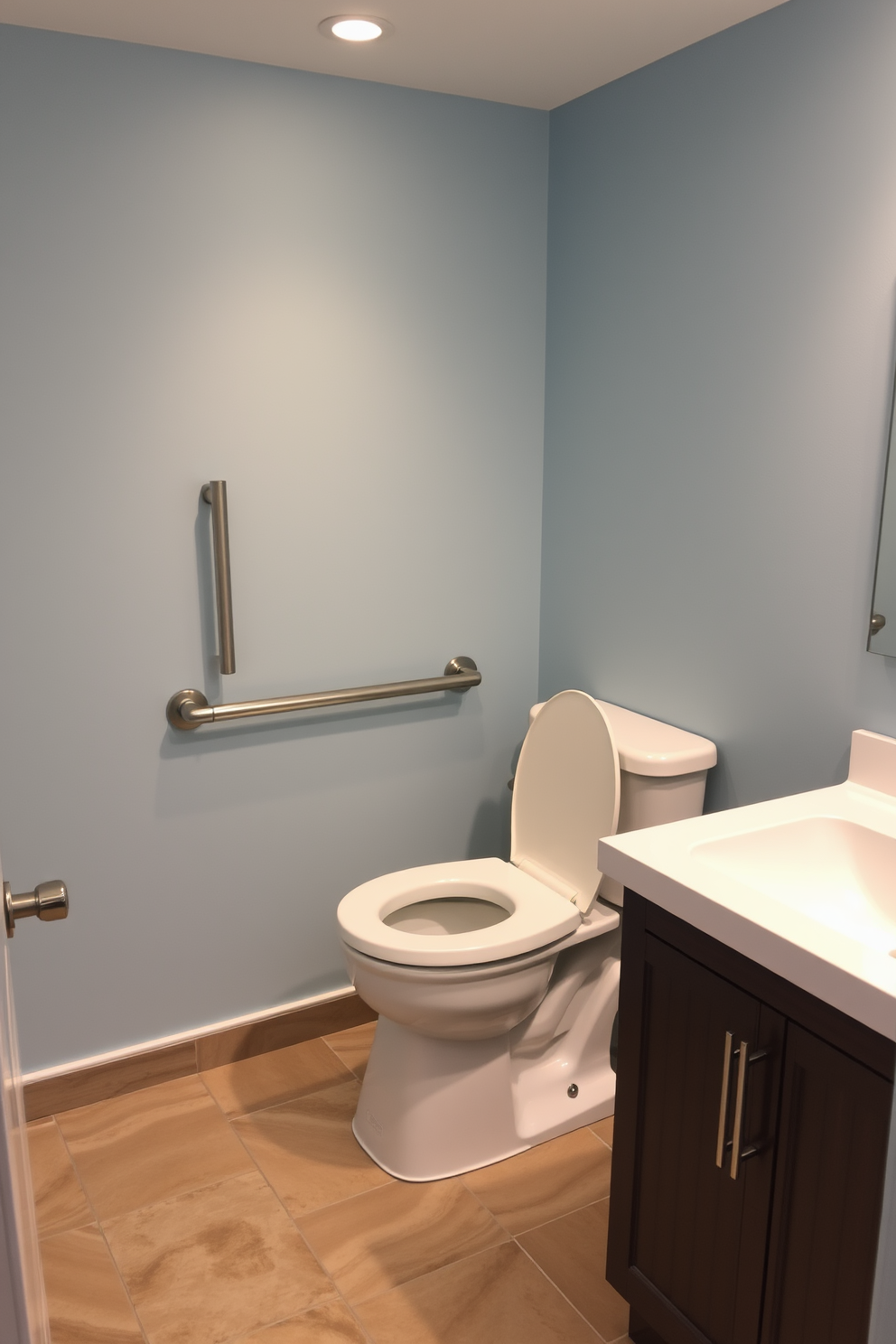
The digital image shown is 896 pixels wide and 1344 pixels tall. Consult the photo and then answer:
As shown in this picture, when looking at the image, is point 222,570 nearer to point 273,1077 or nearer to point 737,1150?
point 273,1077

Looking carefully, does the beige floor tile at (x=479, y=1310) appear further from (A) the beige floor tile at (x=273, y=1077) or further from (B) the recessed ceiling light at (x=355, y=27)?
(B) the recessed ceiling light at (x=355, y=27)

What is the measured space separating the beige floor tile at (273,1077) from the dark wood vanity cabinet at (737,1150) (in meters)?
0.87

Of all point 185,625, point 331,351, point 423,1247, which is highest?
point 331,351

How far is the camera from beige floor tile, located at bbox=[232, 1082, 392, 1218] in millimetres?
2035

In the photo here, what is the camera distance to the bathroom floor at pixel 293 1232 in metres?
1.74

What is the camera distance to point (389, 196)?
2.25 meters

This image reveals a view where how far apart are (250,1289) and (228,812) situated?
897 mm

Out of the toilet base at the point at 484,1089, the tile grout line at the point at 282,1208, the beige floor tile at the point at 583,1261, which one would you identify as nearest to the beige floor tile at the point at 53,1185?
the tile grout line at the point at 282,1208

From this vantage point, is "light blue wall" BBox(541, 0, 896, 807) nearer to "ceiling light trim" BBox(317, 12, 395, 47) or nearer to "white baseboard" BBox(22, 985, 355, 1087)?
"ceiling light trim" BBox(317, 12, 395, 47)

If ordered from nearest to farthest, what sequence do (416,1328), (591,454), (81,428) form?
(416,1328) → (81,428) → (591,454)

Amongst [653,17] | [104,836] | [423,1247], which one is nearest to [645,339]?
[653,17]

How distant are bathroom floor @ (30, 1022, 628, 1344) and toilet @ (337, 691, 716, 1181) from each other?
0.08m

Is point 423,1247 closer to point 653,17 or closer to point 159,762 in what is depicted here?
point 159,762

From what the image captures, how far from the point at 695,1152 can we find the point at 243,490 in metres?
1.46
